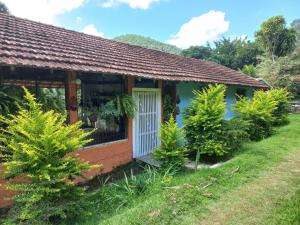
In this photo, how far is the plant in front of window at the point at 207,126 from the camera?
7.97 m

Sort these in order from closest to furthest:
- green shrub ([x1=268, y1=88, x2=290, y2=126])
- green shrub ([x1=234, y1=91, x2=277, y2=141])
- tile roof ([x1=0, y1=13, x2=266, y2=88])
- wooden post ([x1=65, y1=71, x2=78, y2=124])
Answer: tile roof ([x1=0, y1=13, x2=266, y2=88]) < wooden post ([x1=65, y1=71, x2=78, y2=124]) < green shrub ([x1=234, y1=91, x2=277, y2=141]) < green shrub ([x1=268, y1=88, x2=290, y2=126])

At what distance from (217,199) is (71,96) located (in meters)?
4.15

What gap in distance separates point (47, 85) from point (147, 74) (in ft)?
10.3

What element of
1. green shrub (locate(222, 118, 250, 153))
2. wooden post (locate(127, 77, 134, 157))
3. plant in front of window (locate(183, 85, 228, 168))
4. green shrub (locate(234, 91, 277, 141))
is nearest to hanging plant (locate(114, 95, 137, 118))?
wooden post (locate(127, 77, 134, 157))

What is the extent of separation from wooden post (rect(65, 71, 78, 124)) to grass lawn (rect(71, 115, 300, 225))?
2065 millimetres

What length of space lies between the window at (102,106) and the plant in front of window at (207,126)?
82.9 inches

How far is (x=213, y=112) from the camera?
26.7 feet

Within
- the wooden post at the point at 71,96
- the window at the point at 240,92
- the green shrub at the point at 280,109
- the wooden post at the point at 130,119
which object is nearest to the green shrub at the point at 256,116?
the green shrub at the point at 280,109

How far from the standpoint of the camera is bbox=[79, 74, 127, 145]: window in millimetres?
7457

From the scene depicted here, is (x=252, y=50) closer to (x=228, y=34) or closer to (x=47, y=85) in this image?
(x=228, y=34)

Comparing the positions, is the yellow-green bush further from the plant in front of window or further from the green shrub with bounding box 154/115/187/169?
the green shrub with bounding box 154/115/187/169

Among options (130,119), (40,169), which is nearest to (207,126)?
(130,119)

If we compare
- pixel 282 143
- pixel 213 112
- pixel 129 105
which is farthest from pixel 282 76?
pixel 129 105

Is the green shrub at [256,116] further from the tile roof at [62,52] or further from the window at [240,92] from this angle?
the window at [240,92]
